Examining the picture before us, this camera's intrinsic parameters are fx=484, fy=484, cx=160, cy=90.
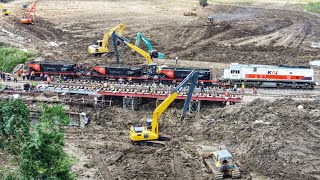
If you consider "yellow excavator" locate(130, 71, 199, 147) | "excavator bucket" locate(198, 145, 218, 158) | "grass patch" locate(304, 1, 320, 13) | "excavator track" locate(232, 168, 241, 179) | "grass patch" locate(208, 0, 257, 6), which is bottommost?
"excavator track" locate(232, 168, 241, 179)

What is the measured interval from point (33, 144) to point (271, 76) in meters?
35.6

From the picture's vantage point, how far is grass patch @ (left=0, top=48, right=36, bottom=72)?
206 ft

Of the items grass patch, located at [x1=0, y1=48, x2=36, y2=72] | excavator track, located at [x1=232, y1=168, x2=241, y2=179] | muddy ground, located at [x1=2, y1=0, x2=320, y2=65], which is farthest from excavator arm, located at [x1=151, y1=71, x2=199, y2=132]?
grass patch, located at [x1=0, y1=48, x2=36, y2=72]

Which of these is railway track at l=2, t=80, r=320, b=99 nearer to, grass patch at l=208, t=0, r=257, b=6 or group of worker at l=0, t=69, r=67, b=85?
group of worker at l=0, t=69, r=67, b=85

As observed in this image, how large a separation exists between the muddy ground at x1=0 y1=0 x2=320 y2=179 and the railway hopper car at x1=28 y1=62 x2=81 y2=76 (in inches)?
324

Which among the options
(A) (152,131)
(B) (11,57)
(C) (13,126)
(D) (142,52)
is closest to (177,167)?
(A) (152,131)

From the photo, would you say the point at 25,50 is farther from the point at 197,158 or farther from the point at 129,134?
the point at 197,158

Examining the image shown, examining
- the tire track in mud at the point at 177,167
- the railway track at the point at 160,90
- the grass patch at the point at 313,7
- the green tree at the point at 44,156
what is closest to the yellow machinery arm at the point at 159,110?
the tire track in mud at the point at 177,167

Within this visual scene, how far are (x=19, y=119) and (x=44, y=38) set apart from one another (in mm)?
52341

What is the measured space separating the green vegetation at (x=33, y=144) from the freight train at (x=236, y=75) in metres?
27.8

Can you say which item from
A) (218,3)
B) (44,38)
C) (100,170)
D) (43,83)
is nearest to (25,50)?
(44,38)

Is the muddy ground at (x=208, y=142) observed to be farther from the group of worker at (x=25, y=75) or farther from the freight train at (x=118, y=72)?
the group of worker at (x=25, y=75)

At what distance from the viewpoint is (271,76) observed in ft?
183

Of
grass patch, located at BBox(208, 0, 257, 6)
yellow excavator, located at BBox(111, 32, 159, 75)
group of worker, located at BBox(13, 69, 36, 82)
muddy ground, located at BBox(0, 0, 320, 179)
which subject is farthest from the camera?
grass patch, located at BBox(208, 0, 257, 6)
